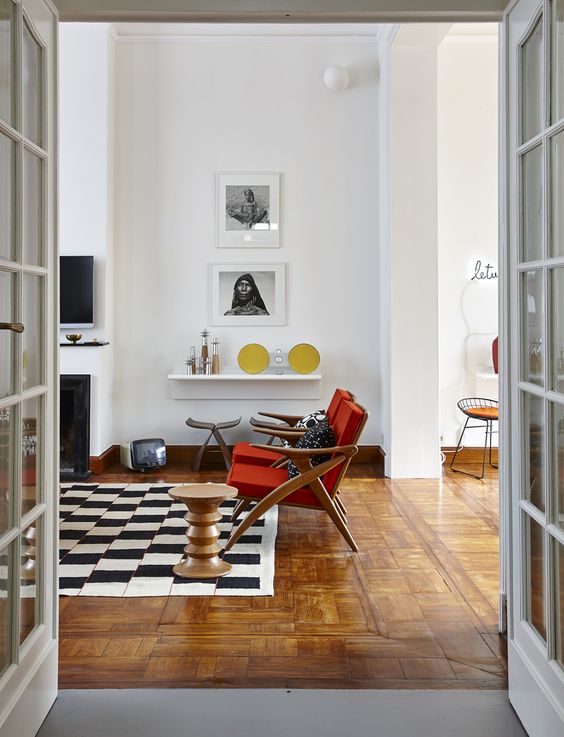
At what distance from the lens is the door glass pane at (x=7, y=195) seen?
1.93 meters

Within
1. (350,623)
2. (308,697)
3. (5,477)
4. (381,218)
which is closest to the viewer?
(5,477)

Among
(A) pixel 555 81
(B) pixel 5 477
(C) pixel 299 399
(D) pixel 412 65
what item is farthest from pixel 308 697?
(D) pixel 412 65

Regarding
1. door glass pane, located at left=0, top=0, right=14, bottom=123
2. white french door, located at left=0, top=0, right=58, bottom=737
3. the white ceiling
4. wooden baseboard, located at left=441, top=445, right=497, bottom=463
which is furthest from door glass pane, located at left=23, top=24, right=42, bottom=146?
wooden baseboard, located at left=441, top=445, right=497, bottom=463

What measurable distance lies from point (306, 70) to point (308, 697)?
558 centimetres

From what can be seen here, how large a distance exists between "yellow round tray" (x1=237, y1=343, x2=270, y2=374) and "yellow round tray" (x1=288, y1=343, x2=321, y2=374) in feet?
0.77

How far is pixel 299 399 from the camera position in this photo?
21.5ft

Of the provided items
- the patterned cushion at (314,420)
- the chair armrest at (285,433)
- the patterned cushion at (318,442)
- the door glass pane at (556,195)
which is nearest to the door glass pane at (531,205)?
the door glass pane at (556,195)

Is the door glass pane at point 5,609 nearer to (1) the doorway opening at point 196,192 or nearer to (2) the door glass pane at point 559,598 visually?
(2) the door glass pane at point 559,598

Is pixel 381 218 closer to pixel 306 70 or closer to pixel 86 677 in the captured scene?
pixel 306 70

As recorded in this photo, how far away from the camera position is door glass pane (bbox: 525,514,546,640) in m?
2.15

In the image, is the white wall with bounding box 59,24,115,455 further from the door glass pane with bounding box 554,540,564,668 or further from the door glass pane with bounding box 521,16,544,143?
the door glass pane with bounding box 554,540,564,668

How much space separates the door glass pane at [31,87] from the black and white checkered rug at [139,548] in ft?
7.02

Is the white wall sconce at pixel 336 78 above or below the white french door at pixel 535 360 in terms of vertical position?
above

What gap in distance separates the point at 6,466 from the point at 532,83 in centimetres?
195
